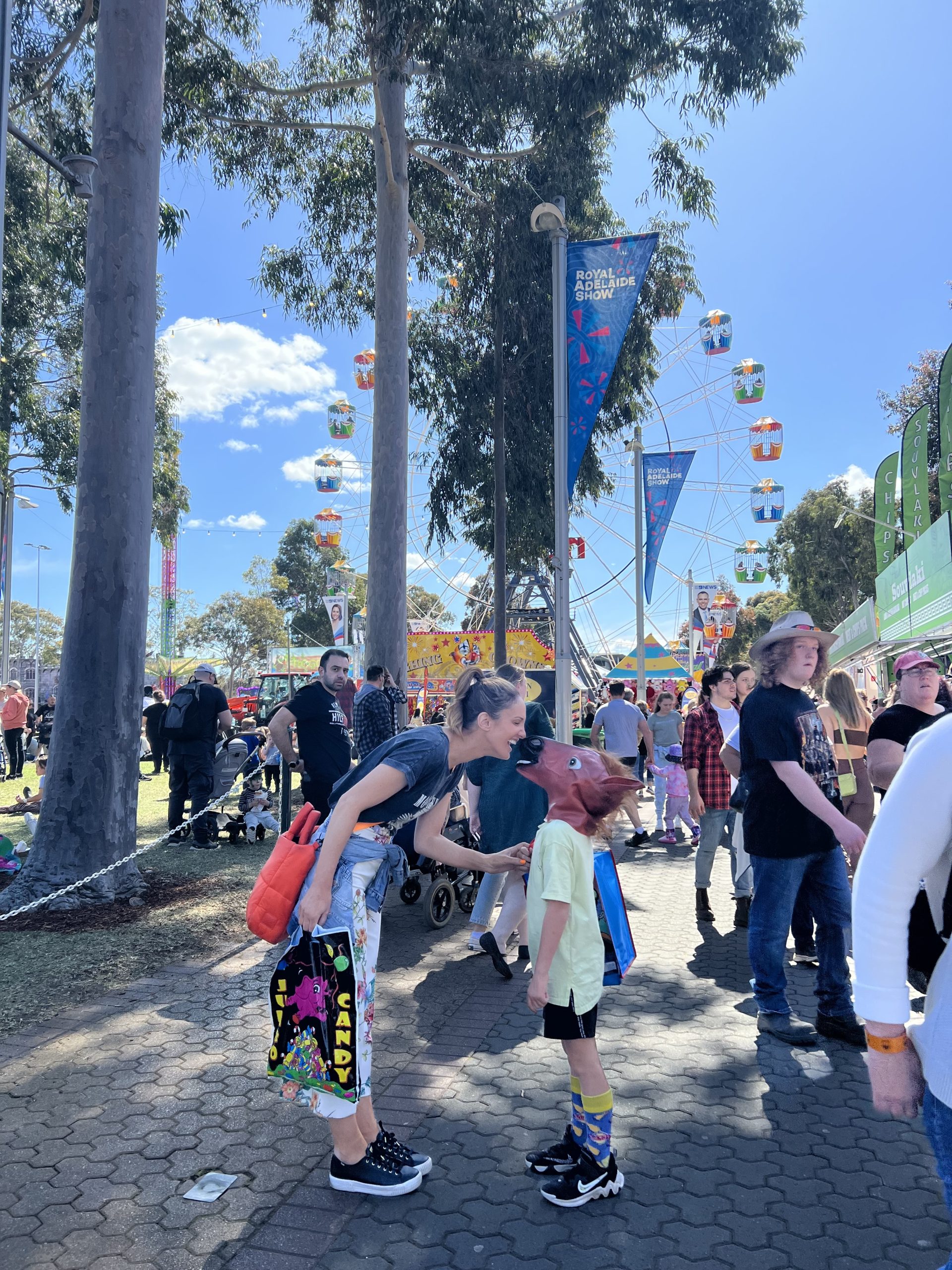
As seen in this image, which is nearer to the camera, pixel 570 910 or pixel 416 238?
pixel 570 910

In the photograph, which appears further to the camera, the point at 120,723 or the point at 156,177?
the point at 156,177

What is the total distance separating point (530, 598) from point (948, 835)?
36174mm

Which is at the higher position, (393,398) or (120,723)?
(393,398)

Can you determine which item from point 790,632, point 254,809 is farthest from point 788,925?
point 254,809

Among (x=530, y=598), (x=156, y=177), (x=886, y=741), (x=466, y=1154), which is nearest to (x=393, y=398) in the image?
(x=156, y=177)

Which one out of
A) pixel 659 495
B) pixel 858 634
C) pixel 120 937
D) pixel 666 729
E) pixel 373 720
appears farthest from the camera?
pixel 858 634

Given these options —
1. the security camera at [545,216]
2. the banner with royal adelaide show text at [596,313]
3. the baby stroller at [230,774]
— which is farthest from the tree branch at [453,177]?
the baby stroller at [230,774]

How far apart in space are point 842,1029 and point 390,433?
945 cm

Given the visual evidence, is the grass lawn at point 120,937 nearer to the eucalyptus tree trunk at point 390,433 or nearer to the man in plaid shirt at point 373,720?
the man in plaid shirt at point 373,720

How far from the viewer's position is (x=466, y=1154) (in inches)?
130

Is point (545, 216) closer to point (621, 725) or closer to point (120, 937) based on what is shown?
point (621, 725)

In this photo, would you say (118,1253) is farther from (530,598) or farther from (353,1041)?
(530,598)

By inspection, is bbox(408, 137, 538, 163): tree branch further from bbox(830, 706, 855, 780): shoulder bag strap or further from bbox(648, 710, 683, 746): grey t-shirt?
bbox(830, 706, 855, 780): shoulder bag strap

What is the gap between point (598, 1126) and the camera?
9.73ft
